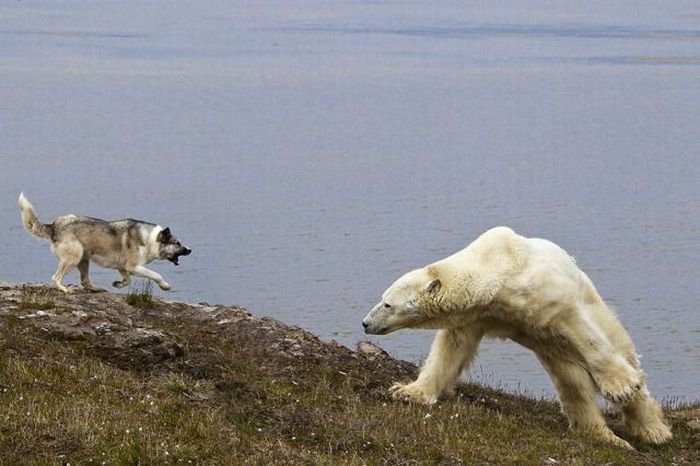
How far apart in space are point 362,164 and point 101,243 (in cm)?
2195

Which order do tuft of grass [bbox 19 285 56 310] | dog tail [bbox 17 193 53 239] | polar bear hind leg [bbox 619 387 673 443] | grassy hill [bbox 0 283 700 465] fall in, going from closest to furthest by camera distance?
grassy hill [bbox 0 283 700 465]
tuft of grass [bbox 19 285 56 310]
polar bear hind leg [bbox 619 387 673 443]
dog tail [bbox 17 193 53 239]

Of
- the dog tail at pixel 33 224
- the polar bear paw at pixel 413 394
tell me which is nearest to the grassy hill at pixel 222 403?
the polar bear paw at pixel 413 394

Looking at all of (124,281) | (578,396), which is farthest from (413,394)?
(124,281)

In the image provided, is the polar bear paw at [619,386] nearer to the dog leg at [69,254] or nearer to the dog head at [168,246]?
the dog leg at [69,254]

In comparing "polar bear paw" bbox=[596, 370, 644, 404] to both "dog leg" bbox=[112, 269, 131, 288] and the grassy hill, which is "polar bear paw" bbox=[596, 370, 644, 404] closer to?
the grassy hill

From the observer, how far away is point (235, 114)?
1836 inches

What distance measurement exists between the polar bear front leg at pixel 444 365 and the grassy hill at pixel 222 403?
0.24 metres

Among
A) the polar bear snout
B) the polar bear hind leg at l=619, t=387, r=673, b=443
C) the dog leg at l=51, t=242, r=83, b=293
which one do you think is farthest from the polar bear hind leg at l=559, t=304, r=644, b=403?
the dog leg at l=51, t=242, r=83, b=293

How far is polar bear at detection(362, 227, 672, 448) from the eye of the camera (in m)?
11.3

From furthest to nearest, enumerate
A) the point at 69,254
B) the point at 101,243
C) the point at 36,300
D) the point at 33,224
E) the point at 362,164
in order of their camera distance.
Answer: the point at 362,164 < the point at 101,243 < the point at 33,224 < the point at 69,254 < the point at 36,300

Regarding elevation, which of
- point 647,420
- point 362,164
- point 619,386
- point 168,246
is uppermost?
point 168,246

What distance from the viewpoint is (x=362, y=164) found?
37031mm

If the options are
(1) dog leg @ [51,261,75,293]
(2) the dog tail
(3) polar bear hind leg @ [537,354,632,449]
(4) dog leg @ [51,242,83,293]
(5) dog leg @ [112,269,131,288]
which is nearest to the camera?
(3) polar bear hind leg @ [537,354,632,449]

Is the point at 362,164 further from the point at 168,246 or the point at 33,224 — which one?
the point at 33,224
